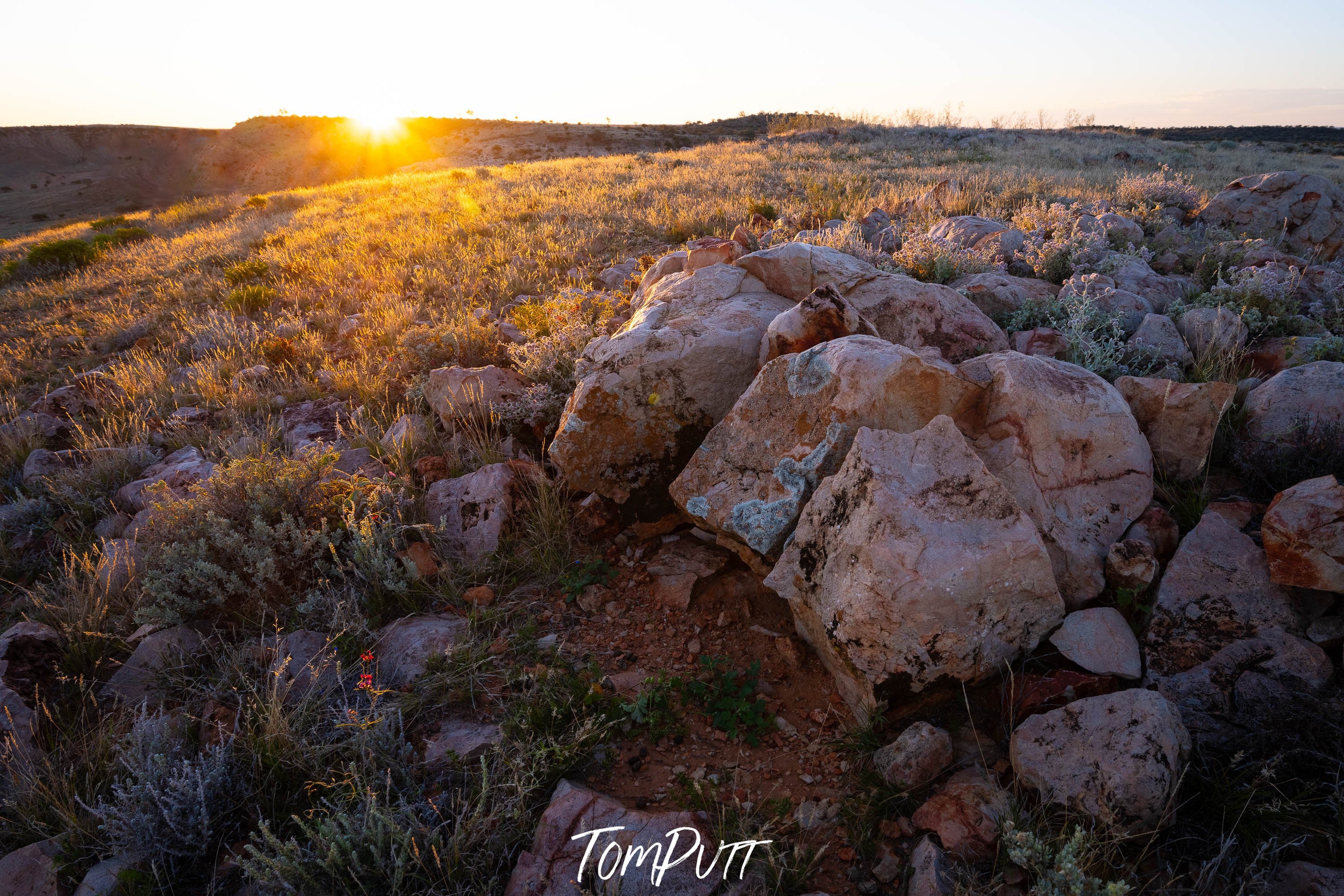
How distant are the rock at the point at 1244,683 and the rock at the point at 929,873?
1.16m

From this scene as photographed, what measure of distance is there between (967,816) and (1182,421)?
245 cm

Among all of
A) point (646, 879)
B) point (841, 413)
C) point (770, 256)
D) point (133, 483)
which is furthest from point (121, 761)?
point (770, 256)

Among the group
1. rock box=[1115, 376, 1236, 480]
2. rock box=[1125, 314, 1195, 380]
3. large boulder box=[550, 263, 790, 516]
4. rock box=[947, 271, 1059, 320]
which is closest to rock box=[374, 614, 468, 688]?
large boulder box=[550, 263, 790, 516]

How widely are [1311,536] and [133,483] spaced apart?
703 centimetres

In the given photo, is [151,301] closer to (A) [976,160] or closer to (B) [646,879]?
(B) [646,879]

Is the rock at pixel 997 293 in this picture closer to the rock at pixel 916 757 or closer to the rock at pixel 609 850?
the rock at pixel 916 757

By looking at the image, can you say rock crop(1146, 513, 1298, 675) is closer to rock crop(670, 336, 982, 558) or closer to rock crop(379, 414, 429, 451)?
rock crop(670, 336, 982, 558)

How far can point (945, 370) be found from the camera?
314 centimetres

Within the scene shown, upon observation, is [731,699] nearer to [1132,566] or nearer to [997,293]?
[1132,566]

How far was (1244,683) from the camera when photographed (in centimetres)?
244

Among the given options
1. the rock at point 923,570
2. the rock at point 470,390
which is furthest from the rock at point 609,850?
the rock at point 470,390

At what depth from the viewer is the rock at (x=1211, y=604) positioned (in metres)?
2.55

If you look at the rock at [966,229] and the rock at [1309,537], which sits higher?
the rock at [966,229]

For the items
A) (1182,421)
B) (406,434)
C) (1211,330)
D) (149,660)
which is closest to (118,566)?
(149,660)
